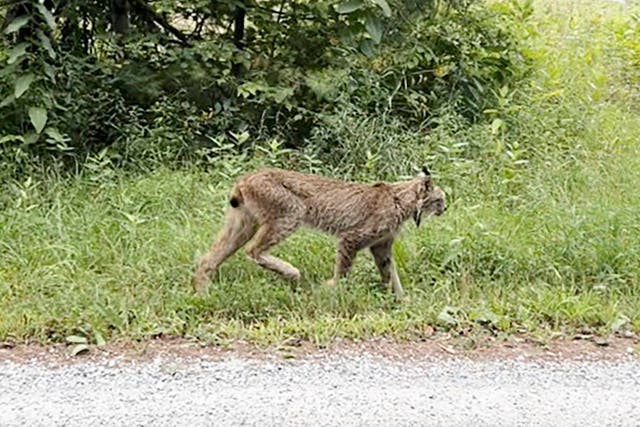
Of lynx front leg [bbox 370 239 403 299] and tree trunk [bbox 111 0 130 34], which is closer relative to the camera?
lynx front leg [bbox 370 239 403 299]

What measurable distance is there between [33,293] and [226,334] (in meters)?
1.68

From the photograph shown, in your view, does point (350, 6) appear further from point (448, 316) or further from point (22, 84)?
point (448, 316)

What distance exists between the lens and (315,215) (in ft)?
24.5

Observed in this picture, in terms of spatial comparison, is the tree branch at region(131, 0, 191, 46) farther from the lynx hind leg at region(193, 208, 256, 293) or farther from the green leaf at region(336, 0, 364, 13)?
the lynx hind leg at region(193, 208, 256, 293)

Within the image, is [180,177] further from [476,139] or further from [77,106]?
[476,139]

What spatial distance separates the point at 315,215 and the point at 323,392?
8.00 feet

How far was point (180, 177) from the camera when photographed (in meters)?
9.26

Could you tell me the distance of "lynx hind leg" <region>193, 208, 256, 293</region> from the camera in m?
7.39

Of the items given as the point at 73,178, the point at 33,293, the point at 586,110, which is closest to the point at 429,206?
the point at 33,293

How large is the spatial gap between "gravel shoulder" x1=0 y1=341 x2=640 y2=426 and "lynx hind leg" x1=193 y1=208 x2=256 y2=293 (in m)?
1.31

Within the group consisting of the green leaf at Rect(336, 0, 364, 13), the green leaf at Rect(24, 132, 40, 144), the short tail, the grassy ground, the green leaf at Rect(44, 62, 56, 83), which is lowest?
the grassy ground

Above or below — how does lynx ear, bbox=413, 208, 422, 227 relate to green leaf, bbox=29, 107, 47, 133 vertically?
below

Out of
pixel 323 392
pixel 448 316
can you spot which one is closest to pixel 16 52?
pixel 448 316

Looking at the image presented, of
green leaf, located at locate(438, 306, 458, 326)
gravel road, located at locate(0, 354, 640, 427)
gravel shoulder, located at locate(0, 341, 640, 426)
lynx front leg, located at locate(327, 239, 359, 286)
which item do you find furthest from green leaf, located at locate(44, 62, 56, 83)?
green leaf, located at locate(438, 306, 458, 326)
